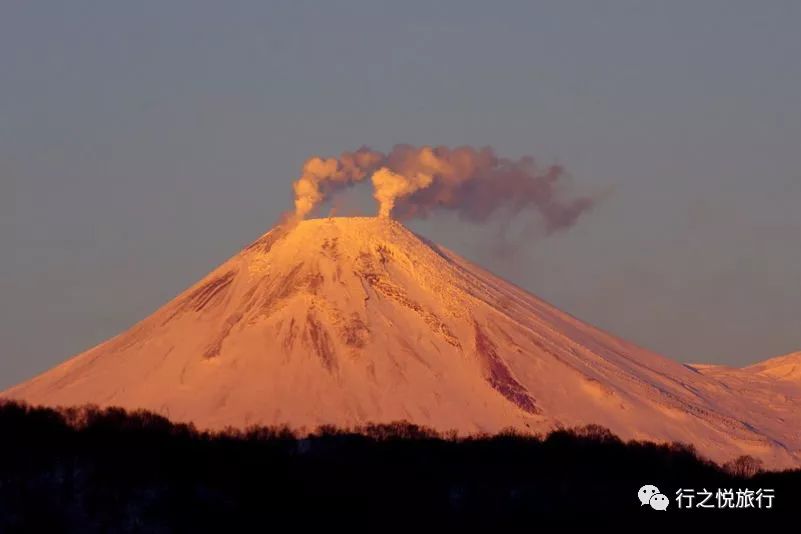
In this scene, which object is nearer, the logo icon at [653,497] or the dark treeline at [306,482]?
the dark treeline at [306,482]

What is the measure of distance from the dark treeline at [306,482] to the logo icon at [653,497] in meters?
0.37

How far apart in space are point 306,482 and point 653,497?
49.5ft

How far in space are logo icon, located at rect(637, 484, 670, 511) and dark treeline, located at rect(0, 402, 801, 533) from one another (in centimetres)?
37

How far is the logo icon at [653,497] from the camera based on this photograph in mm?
102875

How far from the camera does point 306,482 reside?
107625 mm

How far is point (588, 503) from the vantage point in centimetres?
10819

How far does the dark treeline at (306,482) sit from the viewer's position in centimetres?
10019

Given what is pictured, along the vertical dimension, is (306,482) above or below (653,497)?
above

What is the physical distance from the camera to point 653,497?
106 meters

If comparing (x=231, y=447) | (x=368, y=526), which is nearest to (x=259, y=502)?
(x=368, y=526)

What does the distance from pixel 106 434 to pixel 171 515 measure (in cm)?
1225

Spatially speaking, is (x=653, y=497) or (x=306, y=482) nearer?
(x=653, y=497)

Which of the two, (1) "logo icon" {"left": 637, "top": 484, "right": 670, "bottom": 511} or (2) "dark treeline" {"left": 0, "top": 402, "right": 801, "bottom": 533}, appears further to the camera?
(1) "logo icon" {"left": 637, "top": 484, "right": 670, "bottom": 511}

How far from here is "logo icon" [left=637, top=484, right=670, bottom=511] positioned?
102875 millimetres
